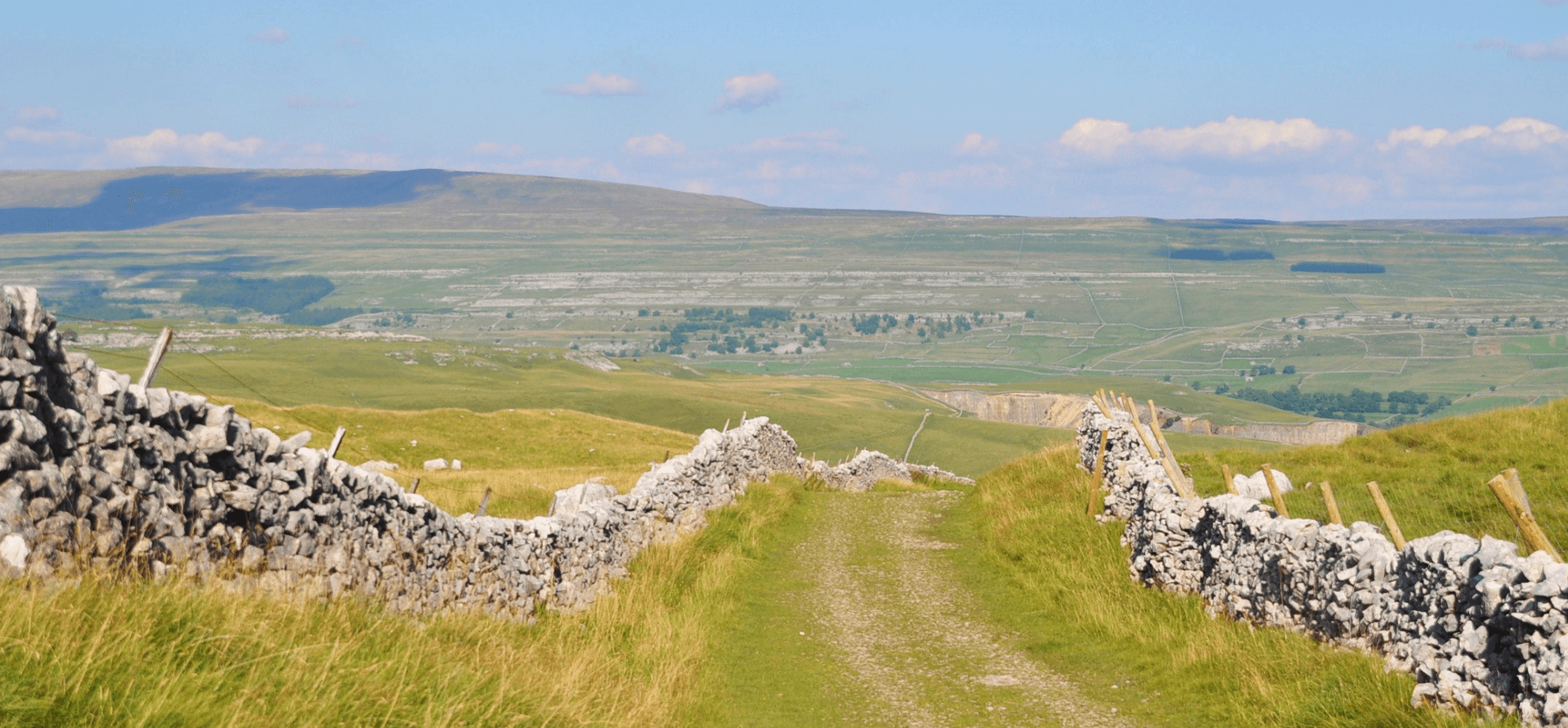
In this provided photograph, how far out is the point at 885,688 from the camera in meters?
11.7

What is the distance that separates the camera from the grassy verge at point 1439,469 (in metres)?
15.5

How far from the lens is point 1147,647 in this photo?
1256 centimetres

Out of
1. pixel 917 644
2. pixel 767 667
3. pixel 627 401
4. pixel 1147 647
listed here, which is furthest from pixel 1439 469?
pixel 627 401

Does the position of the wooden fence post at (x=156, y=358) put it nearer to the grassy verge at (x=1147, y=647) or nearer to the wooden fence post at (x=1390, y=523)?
the grassy verge at (x=1147, y=647)

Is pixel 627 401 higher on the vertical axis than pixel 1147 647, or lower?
lower

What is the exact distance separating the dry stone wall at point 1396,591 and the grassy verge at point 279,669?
5.70 metres

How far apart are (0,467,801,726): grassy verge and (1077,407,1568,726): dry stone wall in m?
5.70

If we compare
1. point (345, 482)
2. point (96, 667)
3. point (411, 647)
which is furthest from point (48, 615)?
point (345, 482)

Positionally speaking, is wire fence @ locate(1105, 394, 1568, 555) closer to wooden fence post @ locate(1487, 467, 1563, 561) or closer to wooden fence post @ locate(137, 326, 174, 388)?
wooden fence post @ locate(1487, 467, 1563, 561)

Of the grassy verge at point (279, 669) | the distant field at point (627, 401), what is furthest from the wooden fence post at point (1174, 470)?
the distant field at point (627, 401)

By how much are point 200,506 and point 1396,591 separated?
9.08 meters

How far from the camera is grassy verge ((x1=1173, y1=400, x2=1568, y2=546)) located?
1555cm

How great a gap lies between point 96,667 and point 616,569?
33.7 feet

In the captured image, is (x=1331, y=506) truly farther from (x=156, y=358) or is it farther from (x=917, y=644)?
(x=156, y=358)
